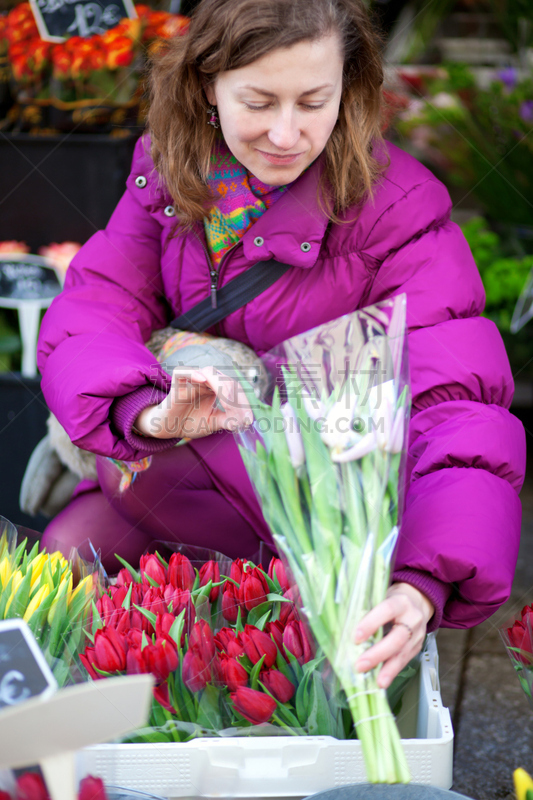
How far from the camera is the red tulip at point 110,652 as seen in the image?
106 centimetres

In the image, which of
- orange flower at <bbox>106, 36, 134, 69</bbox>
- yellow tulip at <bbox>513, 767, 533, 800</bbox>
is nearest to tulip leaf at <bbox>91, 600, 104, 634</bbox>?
yellow tulip at <bbox>513, 767, 533, 800</bbox>

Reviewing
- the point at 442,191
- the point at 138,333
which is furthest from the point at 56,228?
the point at 442,191

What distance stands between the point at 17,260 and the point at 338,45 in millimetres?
1388

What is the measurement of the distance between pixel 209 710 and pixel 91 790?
0.32 m

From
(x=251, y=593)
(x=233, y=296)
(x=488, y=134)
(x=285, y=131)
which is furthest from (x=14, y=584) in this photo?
(x=488, y=134)

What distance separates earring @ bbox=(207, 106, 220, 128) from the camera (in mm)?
1480

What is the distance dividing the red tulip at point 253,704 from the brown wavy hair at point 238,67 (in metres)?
0.85

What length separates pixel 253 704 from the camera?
3.47 feet

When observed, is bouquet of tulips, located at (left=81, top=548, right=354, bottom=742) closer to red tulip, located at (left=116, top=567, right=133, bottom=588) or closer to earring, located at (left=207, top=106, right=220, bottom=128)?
red tulip, located at (left=116, top=567, right=133, bottom=588)

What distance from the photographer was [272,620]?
1.18 m

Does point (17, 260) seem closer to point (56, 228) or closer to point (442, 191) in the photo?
point (56, 228)

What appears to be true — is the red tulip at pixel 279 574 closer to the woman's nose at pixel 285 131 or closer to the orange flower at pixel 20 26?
the woman's nose at pixel 285 131

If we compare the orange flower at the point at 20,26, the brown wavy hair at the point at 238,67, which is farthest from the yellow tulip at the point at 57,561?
the orange flower at the point at 20,26

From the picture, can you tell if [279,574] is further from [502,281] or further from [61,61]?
[502,281]
